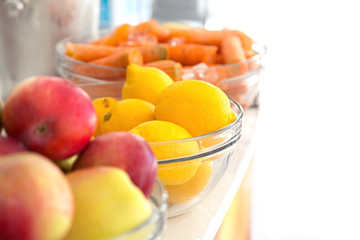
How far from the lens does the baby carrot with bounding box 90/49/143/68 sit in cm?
99

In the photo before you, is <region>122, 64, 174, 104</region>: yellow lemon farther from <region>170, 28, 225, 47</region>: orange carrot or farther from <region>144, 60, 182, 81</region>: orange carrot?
<region>170, 28, 225, 47</region>: orange carrot

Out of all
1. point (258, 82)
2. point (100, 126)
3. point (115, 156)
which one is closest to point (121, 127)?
point (100, 126)

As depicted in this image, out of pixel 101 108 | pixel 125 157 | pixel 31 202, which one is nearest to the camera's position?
pixel 31 202

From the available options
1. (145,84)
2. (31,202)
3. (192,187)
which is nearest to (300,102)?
(145,84)

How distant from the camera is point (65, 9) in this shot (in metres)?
1.28

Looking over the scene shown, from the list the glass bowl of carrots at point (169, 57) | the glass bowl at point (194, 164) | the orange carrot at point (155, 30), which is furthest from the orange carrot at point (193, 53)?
the glass bowl at point (194, 164)

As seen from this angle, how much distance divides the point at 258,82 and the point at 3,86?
28.7 inches

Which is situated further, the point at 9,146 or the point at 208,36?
the point at 208,36

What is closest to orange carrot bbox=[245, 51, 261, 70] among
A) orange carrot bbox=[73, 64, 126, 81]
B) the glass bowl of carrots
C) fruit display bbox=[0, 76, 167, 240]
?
the glass bowl of carrots

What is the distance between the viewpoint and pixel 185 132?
589 millimetres

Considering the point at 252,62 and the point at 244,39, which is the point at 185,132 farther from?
the point at 244,39

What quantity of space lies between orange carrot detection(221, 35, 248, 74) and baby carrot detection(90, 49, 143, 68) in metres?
0.19

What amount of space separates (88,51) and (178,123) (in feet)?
1.82

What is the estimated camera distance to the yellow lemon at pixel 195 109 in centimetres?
61
